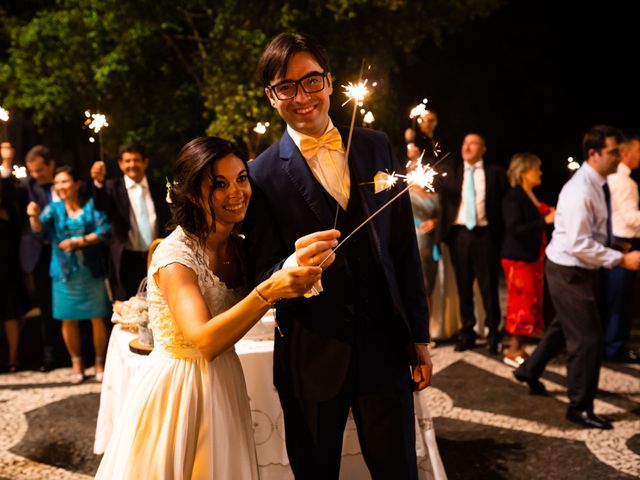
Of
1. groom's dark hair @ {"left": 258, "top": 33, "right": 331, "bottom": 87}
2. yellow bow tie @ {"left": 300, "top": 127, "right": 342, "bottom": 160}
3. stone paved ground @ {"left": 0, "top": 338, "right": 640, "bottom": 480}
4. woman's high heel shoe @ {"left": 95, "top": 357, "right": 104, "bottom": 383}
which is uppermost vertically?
groom's dark hair @ {"left": 258, "top": 33, "right": 331, "bottom": 87}

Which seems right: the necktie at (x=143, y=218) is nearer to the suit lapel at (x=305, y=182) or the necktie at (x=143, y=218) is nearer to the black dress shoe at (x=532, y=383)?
the black dress shoe at (x=532, y=383)

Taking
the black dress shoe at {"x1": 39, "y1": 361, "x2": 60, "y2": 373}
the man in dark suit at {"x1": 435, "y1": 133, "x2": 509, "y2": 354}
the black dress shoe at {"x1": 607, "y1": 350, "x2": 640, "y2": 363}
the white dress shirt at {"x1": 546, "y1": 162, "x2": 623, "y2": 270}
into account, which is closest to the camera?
the white dress shirt at {"x1": 546, "y1": 162, "x2": 623, "y2": 270}

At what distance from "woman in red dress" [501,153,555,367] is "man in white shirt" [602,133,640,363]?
58 cm

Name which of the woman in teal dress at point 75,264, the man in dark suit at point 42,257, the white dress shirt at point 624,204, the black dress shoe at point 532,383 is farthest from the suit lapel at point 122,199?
the white dress shirt at point 624,204

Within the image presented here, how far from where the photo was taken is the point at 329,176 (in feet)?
6.74

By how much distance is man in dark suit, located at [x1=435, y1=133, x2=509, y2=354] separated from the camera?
5781 mm

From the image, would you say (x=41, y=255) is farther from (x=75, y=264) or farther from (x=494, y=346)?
(x=494, y=346)

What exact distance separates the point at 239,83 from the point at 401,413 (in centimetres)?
764

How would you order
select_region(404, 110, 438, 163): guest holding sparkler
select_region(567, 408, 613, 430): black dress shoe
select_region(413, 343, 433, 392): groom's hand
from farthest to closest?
select_region(404, 110, 438, 163): guest holding sparkler < select_region(567, 408, 613, 430): black dress shoe < select_region(413, 343, 433, 392): groom's hand

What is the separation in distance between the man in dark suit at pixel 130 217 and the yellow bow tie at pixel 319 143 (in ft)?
11.8

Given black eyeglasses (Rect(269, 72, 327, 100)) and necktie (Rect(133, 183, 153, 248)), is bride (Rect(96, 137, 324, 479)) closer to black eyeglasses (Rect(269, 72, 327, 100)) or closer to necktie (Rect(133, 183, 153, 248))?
black eyeglasses (Rect(269, 72, 327, 100))

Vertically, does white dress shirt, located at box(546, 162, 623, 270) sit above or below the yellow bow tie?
below

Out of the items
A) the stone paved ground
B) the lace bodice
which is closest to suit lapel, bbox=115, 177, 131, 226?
the stone paved ground

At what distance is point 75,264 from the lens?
5.44 metres
